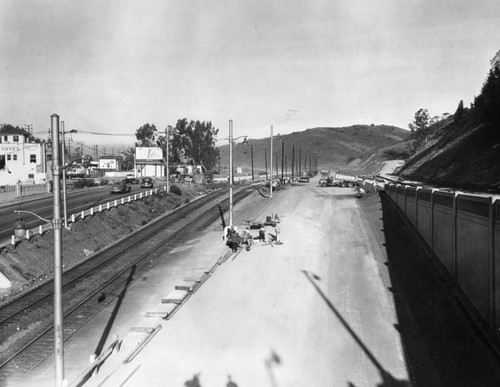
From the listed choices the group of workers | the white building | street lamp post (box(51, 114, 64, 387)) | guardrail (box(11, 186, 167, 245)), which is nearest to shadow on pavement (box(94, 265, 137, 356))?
A: guardrail (box(11, 186, 167, 245))

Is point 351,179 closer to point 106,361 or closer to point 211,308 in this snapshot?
point 211,308

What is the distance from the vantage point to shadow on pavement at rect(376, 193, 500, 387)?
14.4 m

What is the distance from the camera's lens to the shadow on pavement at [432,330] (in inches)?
567

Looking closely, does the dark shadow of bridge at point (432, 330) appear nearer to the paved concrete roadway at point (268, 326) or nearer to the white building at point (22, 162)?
the paved concrete roadway at point (268, 326)

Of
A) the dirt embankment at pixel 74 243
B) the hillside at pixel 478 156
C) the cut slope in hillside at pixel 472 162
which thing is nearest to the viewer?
the dirt embankment at pixel 74 243

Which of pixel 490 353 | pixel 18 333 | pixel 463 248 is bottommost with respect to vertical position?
pixel 18 333

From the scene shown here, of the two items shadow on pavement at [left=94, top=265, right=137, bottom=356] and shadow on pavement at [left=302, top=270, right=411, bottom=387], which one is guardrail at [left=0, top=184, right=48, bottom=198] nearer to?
shadow on pavement at [left=94, top=265, right=137, bottom=356]

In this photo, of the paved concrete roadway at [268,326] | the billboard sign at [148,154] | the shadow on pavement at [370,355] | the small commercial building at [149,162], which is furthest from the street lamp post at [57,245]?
the billboard sign at [148,154]

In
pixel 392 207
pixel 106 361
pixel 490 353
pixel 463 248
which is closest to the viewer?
pixel 490 353

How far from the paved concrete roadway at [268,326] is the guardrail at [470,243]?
10.0 ft

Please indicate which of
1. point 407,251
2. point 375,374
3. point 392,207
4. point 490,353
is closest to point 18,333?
point 375,374

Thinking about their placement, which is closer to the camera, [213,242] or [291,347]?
[291,347]

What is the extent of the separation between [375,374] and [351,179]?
65.9 meters

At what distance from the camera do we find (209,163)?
461ft
